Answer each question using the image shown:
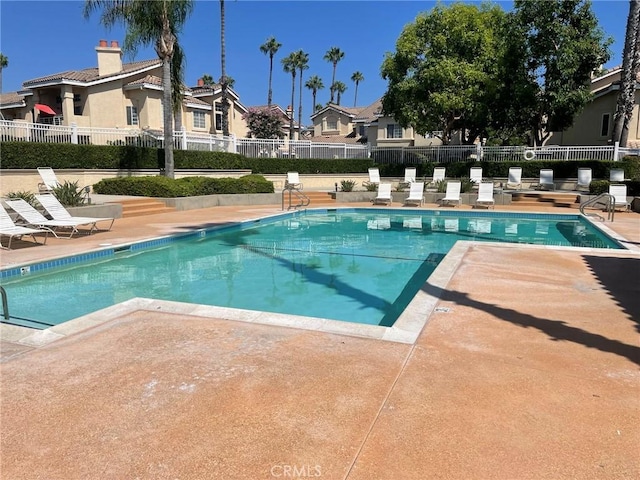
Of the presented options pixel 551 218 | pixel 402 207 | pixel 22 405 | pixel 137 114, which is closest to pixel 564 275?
pixel 22 405

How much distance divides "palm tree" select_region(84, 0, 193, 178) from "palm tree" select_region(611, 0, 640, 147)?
1964 cm

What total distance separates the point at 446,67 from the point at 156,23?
14.9 m

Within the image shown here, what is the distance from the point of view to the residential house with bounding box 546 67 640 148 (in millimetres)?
27062

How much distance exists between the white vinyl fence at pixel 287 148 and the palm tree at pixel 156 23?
291 centimetres

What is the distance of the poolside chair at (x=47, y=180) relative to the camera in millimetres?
15031

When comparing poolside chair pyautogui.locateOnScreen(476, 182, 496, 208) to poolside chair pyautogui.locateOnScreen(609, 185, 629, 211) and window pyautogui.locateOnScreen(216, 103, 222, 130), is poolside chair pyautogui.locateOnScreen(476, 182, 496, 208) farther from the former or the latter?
window pyautogui.locateOnScreen(216, 103, 222, 130)

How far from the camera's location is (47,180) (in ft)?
49.7

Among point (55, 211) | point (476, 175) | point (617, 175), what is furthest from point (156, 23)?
point (617, 175)

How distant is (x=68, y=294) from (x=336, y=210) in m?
12.4

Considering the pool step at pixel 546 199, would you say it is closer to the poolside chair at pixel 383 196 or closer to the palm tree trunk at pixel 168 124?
the poolside chair at pixel 383 196

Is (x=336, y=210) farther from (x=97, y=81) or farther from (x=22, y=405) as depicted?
(x=97, y=81)

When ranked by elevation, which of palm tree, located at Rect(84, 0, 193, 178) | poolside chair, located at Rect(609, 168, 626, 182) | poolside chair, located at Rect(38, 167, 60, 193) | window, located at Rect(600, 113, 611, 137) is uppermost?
palm tree, located at Rect(84, 0, 193, 178)

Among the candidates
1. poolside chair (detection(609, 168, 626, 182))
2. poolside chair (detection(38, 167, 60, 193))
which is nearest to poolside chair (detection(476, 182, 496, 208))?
poolside chair (detection(609, 168, 626, 182))

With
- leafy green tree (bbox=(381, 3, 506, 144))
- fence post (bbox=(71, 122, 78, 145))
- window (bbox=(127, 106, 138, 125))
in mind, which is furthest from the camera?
window (bbox=(127, 106, 138, 125))
